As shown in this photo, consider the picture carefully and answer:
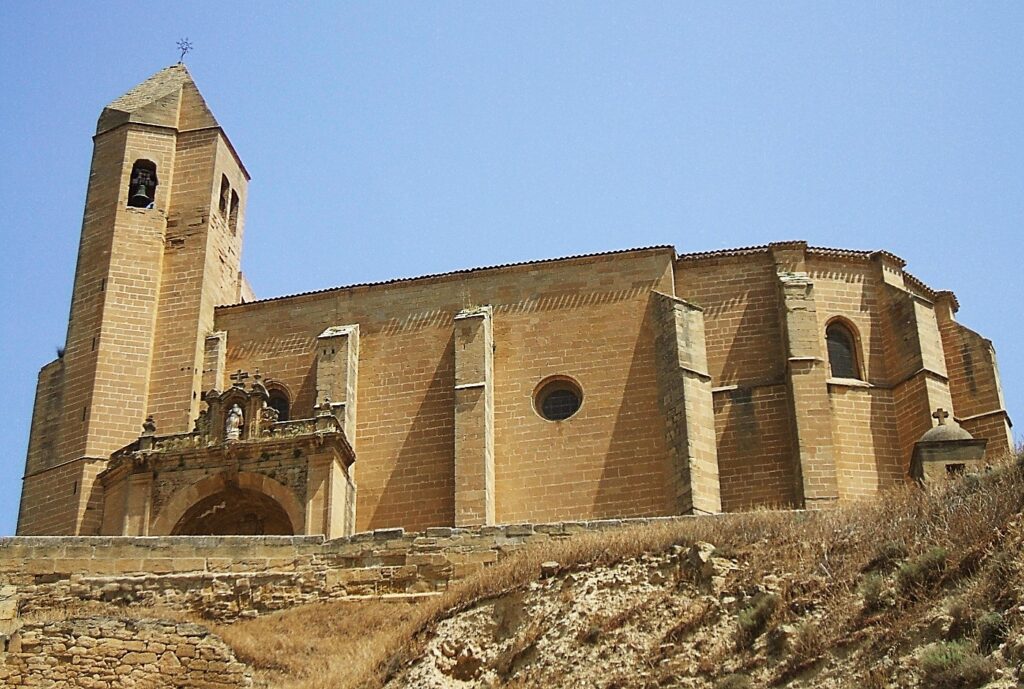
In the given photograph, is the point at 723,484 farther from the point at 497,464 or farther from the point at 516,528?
the point at 516,528

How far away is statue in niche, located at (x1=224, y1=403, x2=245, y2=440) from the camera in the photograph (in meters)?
24.5

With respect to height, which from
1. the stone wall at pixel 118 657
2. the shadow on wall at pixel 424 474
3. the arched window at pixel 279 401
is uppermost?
the arched window at pixel 279 401

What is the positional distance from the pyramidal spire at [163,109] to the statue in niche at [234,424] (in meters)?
9.69

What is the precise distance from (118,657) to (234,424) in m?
8.44

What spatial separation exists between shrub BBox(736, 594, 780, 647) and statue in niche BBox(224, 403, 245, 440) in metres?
13.0

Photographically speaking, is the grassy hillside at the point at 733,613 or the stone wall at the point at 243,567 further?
the stone wall at the point at 243,567

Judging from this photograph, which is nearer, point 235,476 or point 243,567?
point 243,567

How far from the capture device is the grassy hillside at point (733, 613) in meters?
12.0

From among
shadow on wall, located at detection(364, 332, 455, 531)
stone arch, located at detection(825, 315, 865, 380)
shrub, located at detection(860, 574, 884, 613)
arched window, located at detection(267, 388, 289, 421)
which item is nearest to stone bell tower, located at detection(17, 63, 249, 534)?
arched window, located at detection(267, 388, 289, 421)

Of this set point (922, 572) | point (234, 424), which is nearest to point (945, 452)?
point (922, 572)

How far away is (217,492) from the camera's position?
2436cm

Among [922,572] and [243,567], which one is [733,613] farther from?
[243,567]

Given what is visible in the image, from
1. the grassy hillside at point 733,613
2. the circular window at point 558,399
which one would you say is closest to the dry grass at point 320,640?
the grassy hillside at point 733,613

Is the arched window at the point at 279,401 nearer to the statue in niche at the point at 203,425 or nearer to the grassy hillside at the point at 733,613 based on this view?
the statue in niche at the point at 203,425
